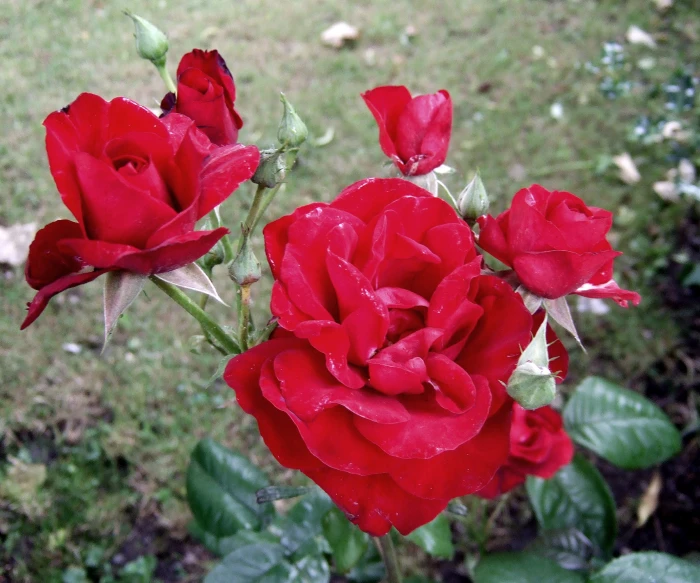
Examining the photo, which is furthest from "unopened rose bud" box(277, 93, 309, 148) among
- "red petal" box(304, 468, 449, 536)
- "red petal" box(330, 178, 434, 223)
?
"red petal" box(304, 468, 449, 536)

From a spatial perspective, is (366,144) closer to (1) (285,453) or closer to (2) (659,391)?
(2) (659,391)

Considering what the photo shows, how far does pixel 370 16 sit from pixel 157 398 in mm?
2051

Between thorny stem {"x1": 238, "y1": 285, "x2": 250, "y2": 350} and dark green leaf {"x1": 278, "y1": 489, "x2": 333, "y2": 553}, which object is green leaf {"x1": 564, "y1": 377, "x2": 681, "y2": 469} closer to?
dark green leaf {"x1": 278, "y1": 489, "x2": 333, "y2": 553}

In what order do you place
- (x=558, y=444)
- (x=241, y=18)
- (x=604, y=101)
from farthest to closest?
(x=241, y=18) → (x=604, y=101) → (x=558, y=444)

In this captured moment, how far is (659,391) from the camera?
187 cm

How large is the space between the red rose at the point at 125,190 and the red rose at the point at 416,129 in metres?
0.21

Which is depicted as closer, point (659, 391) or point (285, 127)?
point (285, 127)

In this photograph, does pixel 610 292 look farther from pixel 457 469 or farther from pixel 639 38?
pixel 639 38

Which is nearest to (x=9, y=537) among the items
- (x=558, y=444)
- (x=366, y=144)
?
(x=558, y=444)

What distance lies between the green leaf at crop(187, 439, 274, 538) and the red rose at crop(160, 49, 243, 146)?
78cm

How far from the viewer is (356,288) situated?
51cm

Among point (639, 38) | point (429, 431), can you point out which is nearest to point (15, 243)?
point (429, 431)

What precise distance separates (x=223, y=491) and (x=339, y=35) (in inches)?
85.3

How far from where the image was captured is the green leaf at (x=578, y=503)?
1279 mm
